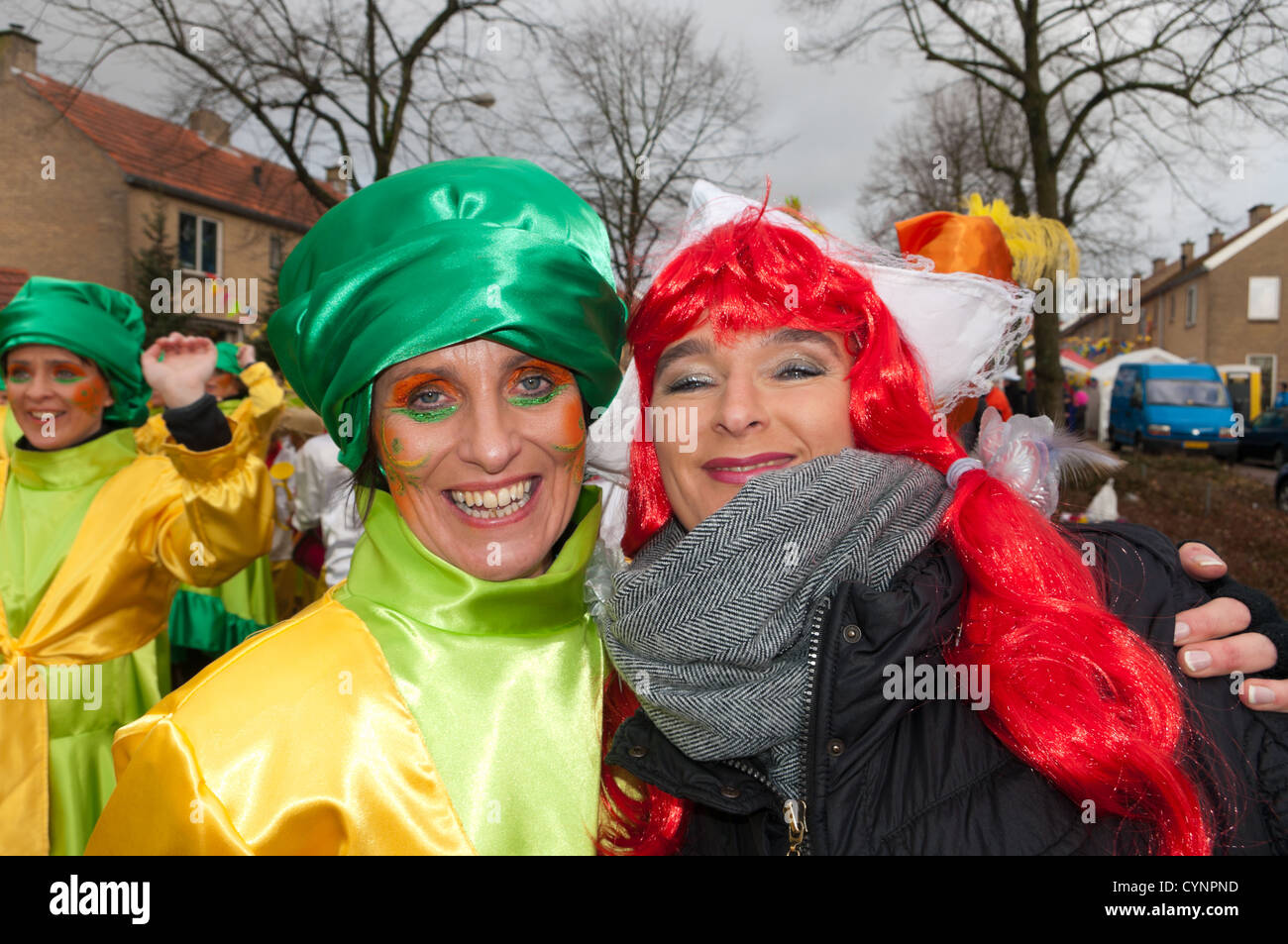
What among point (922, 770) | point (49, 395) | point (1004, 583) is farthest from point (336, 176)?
point (922, 770)

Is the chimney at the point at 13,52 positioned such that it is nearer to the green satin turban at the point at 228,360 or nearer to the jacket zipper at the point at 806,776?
the green satin turban at the point at 228,360

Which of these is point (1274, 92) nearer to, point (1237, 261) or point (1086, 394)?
point (1086, 394)

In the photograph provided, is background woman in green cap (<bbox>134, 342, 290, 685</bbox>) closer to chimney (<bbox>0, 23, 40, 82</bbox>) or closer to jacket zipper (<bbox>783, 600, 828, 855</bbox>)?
jacket zipper (<bbox>783, 600, 828, 855</bbox>)

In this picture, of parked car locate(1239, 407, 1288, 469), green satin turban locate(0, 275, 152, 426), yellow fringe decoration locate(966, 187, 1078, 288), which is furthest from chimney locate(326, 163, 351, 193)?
parked car locate(1239, 407, 1288, 469)

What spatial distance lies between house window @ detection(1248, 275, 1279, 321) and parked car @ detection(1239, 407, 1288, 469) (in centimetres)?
1847

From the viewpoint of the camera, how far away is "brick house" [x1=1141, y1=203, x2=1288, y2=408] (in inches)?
1362

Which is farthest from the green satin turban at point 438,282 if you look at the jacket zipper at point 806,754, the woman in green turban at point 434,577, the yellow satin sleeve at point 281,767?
the jacket zipper at point 806,754

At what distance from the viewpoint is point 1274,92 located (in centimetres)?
884

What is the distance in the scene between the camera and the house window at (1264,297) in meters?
34.4

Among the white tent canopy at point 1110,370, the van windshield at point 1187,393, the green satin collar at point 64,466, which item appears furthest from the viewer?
the white tent canopy at point 1110,370

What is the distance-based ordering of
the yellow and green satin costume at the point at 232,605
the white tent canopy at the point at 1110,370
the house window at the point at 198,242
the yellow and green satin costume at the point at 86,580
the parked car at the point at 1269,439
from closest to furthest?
the yellow and green satin costume at the point at 86,580
the yellow and green satin costume at the point at 232,605
the parked car at the point at 1269,439
the house window at the point at 198,242
the white tent canopy at the point at 1110,370

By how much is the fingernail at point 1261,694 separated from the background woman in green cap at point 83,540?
2.86 metres

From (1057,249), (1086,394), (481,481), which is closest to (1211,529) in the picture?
(1057,249)

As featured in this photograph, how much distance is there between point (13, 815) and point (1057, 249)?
3.97 meters
